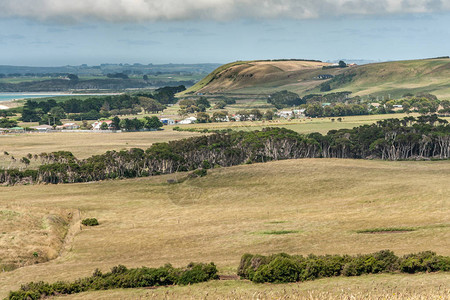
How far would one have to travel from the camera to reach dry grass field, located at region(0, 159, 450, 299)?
1758 inches

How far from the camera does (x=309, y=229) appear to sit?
6675 cm

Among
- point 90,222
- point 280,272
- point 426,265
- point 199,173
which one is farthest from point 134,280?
point 199,173

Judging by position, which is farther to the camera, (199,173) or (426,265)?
(199,173)

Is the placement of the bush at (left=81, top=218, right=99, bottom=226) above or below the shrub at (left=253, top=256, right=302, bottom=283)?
below

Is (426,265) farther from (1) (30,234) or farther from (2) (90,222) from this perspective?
(2) (90,222)

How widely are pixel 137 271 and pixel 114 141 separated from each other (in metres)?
145

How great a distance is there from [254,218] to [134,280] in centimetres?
3239

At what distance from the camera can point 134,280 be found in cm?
4700

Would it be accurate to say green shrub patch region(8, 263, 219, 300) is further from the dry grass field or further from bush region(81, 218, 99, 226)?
bush region(81, 218, 99, 226)

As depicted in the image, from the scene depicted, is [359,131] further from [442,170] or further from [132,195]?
[132,195]

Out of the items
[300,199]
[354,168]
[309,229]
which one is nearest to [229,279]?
[309,229]

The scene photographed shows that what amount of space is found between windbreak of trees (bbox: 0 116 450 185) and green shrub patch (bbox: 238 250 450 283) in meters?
77.2

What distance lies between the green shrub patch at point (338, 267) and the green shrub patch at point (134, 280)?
3881 mm

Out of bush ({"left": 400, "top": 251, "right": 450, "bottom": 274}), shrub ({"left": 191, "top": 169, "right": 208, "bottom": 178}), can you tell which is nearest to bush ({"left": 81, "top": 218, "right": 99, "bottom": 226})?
shrub ({"left": 191, "top": 169, "right": 208, "bottom": 178})
